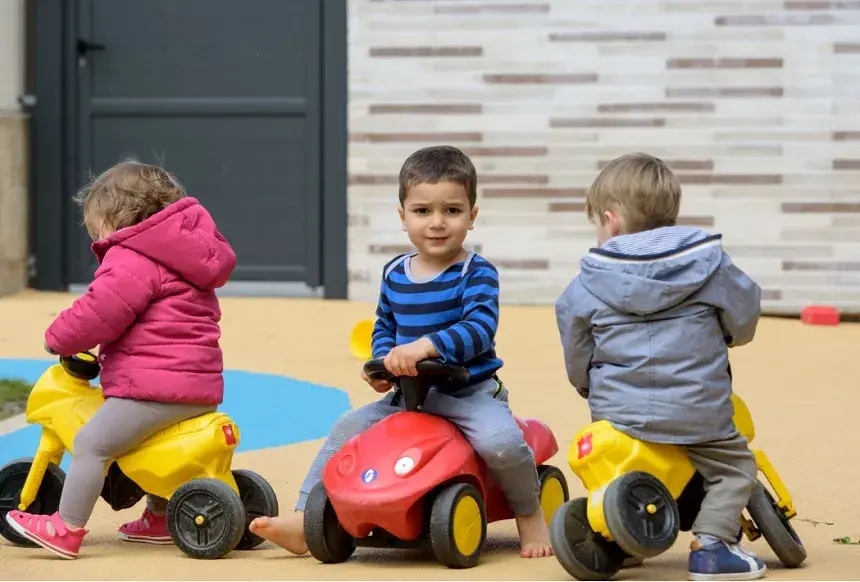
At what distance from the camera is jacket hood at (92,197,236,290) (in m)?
4.00

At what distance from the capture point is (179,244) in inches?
158

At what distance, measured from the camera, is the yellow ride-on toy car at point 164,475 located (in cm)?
389

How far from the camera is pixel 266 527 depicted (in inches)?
150

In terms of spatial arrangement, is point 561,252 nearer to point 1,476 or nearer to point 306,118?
point 306,118

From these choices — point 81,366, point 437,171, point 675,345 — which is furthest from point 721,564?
point 81,366

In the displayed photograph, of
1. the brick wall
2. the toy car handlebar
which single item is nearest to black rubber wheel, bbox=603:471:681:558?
the toy car handlebar

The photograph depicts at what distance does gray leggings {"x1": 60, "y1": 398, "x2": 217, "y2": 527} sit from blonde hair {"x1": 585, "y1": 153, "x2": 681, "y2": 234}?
1349 mm

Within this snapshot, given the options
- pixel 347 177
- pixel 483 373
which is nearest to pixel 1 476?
pixel 483 373

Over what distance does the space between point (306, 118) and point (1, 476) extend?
5.80 m

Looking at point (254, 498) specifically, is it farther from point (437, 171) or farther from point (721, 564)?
point (721, 564)

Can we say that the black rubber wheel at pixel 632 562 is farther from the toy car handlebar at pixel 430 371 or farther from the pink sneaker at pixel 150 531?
the pink sneaker at pixel 150 531

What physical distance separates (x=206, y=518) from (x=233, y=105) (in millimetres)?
6132

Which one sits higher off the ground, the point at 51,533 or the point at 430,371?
the point at 430,371

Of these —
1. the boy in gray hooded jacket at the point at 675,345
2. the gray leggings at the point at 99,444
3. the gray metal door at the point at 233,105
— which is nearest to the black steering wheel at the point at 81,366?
the gray leggings at the point at 99,444
